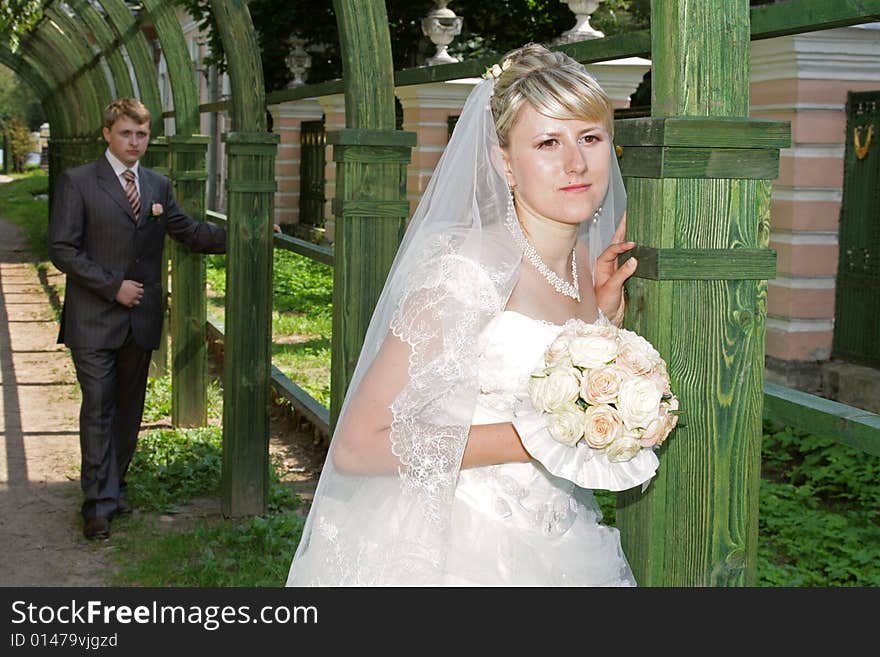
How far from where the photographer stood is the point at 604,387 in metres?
2.47

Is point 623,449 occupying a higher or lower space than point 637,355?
lower

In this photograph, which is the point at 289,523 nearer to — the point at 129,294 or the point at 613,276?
the point at 129,294

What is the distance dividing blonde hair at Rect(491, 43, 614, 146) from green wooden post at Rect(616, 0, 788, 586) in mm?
102

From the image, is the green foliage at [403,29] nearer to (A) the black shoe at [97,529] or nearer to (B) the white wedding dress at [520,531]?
(A) the black shoe at [97,529]

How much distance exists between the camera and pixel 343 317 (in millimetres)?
5145

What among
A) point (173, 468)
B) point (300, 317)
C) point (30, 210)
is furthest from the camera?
point (30, 210)

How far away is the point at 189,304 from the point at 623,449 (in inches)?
271

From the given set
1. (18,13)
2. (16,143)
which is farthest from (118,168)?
(16,143)

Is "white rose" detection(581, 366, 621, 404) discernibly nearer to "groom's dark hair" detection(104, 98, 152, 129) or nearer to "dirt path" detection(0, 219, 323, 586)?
"dirt path" detection(0, 219, 323, 586)

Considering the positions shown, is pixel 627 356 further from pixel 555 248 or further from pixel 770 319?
pixel 770 319

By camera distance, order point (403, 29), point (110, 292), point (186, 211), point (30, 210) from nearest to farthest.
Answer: point (110, 292) < point (186, 211) < point (403, 29) < point (30, 210)

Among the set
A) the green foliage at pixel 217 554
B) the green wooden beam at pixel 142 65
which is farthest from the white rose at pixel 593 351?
the green wooden beam at pixel 142 65

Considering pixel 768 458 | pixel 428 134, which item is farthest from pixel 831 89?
pixel 428 134

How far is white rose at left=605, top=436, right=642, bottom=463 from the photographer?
96.2 inches
